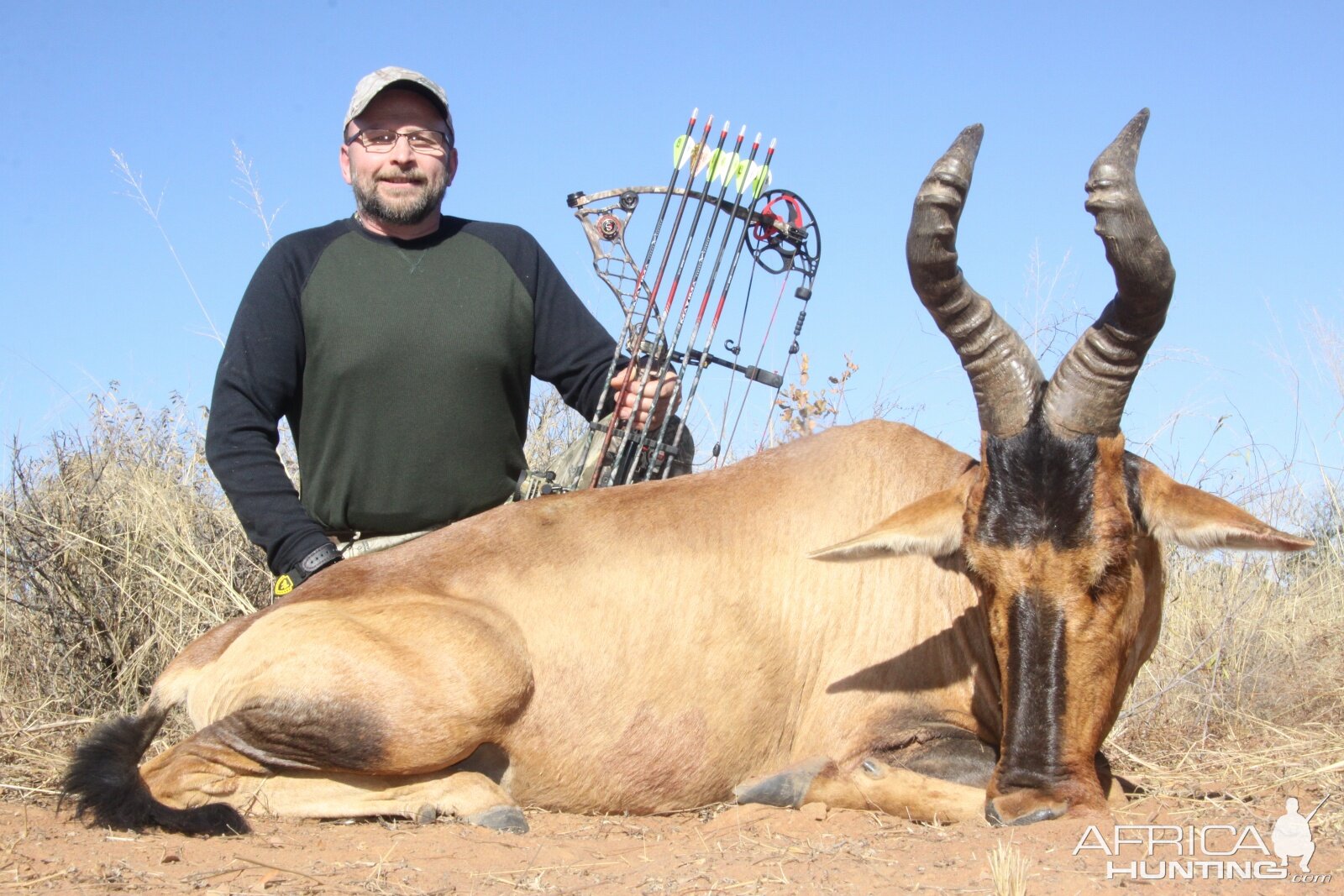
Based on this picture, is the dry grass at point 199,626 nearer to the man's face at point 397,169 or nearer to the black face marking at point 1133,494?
the black face marking at point 1133,494

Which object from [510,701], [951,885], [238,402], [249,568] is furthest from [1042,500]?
[249,568]

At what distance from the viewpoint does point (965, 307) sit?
4.97 metres

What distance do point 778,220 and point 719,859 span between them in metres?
4.31

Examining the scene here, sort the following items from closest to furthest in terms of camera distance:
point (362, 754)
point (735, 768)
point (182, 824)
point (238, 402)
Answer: point (182, 824)
point (362, 754)
point (735, 768)
point (238, 402)

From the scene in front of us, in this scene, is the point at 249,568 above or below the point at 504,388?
below

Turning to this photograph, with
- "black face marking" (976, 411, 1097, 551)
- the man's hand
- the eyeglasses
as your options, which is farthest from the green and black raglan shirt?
"black face marking" (976, 411, 1097, 551)

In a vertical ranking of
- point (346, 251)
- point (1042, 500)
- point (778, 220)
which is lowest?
point (1042, 500)

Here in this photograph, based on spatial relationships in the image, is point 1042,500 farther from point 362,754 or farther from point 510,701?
point 362,754

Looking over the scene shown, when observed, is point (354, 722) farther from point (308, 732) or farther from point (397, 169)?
point (397, 169)

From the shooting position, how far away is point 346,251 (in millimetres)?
6953

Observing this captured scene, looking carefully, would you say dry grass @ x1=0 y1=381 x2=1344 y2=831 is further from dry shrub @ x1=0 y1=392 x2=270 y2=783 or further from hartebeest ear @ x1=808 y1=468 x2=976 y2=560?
hartebeest ear @ x1=808 y1=468 x2=976 y2=560

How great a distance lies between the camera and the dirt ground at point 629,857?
146 inches

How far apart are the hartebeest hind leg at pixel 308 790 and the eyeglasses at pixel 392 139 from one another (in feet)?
11.7

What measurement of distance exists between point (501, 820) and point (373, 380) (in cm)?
272
